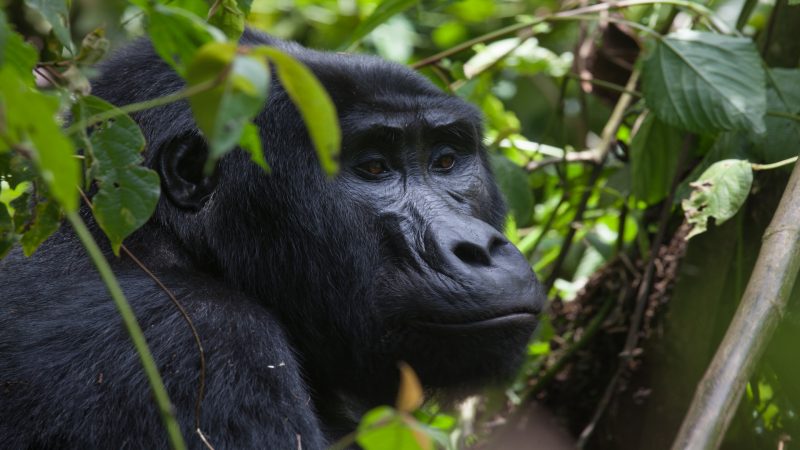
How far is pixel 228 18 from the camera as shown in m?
2.49

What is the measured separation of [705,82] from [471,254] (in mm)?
1167

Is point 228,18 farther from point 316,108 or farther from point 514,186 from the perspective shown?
point 514,186

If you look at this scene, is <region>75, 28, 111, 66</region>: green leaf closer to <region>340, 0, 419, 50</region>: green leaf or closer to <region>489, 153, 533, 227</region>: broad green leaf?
<region>340, 0, 419, 50</region>: green leaf

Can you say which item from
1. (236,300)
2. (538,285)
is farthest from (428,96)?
(236,300)

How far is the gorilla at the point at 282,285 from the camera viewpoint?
2.38m

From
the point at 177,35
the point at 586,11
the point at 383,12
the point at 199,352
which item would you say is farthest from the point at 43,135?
the point at 586,11

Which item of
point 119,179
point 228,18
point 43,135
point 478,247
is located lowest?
point 478,247

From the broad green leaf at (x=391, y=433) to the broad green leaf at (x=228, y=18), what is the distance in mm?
1437

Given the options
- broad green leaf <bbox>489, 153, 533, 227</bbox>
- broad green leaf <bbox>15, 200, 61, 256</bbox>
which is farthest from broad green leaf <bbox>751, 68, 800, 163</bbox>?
broad green leaf <bbox>15, 200, 61, 256</bbox>

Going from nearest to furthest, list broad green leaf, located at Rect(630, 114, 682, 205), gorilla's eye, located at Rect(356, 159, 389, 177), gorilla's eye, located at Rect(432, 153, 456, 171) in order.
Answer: gorilla's eye, located at Rect(356, 159, 389, 177)
gorilla's eye, located at Rect(432, 153, 456, 171)
broad green leaf, located at Rect(630, 114, 682, 205)

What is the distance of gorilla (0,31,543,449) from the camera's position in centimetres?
238

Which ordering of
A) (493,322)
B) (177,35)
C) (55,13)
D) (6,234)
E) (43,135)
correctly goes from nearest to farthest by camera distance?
(43,135), (177,35), (55,13), (6,234), (493,322)

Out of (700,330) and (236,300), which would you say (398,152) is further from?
(700,330)

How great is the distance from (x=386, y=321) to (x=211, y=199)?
60 centimetres
